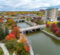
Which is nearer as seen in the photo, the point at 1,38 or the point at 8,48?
the point at 8,48

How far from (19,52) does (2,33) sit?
638 cm

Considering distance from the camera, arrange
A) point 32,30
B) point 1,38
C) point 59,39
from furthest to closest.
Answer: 1. point 32,30
2. point 59,39
3. point 1,38

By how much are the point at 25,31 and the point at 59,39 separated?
9557 millimetres

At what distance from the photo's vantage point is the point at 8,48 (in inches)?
425

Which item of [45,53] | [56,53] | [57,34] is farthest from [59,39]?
[45,53]

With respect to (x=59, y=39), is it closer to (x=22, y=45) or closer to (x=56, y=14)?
(x=22, y=45)

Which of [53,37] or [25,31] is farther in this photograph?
[25,31]

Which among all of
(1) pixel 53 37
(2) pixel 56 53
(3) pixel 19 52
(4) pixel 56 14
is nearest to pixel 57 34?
(1) pixel 53 37

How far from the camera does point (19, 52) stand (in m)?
9.84

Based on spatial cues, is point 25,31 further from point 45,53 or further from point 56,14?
point 56,14

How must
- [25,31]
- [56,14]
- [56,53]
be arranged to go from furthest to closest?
[56,14], [25,31], [56,53]

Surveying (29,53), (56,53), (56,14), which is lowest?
(56,53)

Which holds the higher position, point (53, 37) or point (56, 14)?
point (56, 14)

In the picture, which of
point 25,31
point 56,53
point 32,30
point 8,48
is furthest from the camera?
point 32,30
